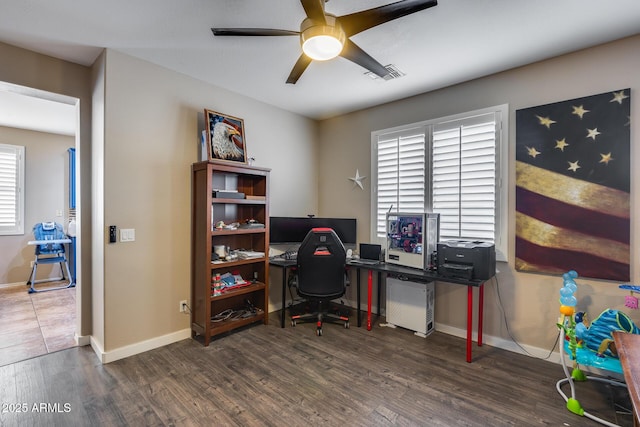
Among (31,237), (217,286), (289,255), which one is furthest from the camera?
(31,237)

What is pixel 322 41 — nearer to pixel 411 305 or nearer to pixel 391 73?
pixel 391 73

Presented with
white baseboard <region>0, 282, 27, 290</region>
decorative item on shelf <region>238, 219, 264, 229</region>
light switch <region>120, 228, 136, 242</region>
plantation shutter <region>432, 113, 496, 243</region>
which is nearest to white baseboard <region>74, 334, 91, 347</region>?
light switch <region>120, 228, 136, 242</region>

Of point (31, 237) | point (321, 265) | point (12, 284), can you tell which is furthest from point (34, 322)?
point (321, 265)

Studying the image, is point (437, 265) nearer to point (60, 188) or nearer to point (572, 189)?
point (572, 189)

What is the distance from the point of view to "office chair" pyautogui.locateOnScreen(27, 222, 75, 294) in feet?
15.4

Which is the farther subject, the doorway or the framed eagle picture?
the framed eagle picture

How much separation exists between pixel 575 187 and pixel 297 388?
278cm

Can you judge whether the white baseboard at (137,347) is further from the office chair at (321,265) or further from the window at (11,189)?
the window at (11,189)

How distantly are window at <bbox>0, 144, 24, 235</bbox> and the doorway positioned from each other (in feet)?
0.27

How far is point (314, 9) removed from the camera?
1562mm

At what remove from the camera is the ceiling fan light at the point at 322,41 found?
168cm

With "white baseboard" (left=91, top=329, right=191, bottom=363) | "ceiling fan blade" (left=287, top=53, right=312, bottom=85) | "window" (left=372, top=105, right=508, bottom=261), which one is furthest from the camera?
"window" (left=372, top=105, right=508, bottom=261)

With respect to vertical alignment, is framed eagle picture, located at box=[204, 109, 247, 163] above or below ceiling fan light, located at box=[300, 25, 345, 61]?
below

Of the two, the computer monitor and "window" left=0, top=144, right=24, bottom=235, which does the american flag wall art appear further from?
"window" left=0, top=144, right=24, bottom=235
